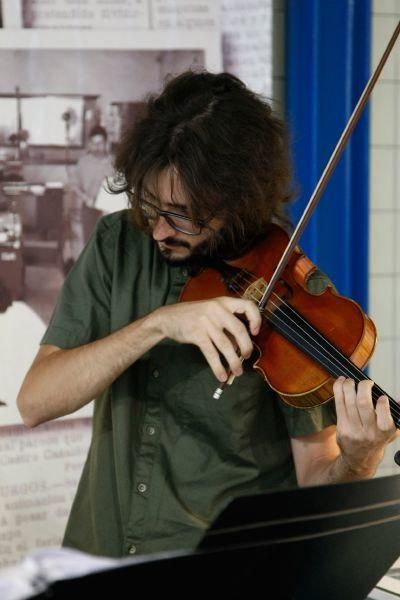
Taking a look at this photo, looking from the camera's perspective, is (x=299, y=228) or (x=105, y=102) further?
(x=105, y=102)

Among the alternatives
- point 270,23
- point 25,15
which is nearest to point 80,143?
point 25,15

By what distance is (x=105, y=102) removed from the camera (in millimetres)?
2602

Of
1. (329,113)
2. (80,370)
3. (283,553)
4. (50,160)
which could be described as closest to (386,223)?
(329,113)

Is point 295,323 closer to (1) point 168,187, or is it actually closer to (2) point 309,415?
(2) point 309,415

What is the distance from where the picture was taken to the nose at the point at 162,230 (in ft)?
5.21

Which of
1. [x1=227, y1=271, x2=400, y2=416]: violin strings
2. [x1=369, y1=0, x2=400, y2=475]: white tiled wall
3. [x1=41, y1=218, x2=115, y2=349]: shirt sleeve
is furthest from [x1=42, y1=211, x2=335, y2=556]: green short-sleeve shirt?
[x1=369, y1=0, x2=400, y2=475]: white tiled wall

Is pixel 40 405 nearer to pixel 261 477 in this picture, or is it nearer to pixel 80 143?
pixel 261 477

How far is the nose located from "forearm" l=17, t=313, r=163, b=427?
5.3 inches

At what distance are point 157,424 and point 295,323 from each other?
1.01 ft

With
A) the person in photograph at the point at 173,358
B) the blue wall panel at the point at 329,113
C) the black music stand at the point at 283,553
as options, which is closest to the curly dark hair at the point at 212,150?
the person in photograph at the point at 173,358

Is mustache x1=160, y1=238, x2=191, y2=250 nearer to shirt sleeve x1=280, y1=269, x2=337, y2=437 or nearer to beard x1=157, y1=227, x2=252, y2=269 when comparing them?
beard x1=157, y1=227, x2=252, y2=269

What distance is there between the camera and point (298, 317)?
1600mm

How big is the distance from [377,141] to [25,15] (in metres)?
1.20

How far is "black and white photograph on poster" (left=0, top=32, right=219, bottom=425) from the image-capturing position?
251 cm
